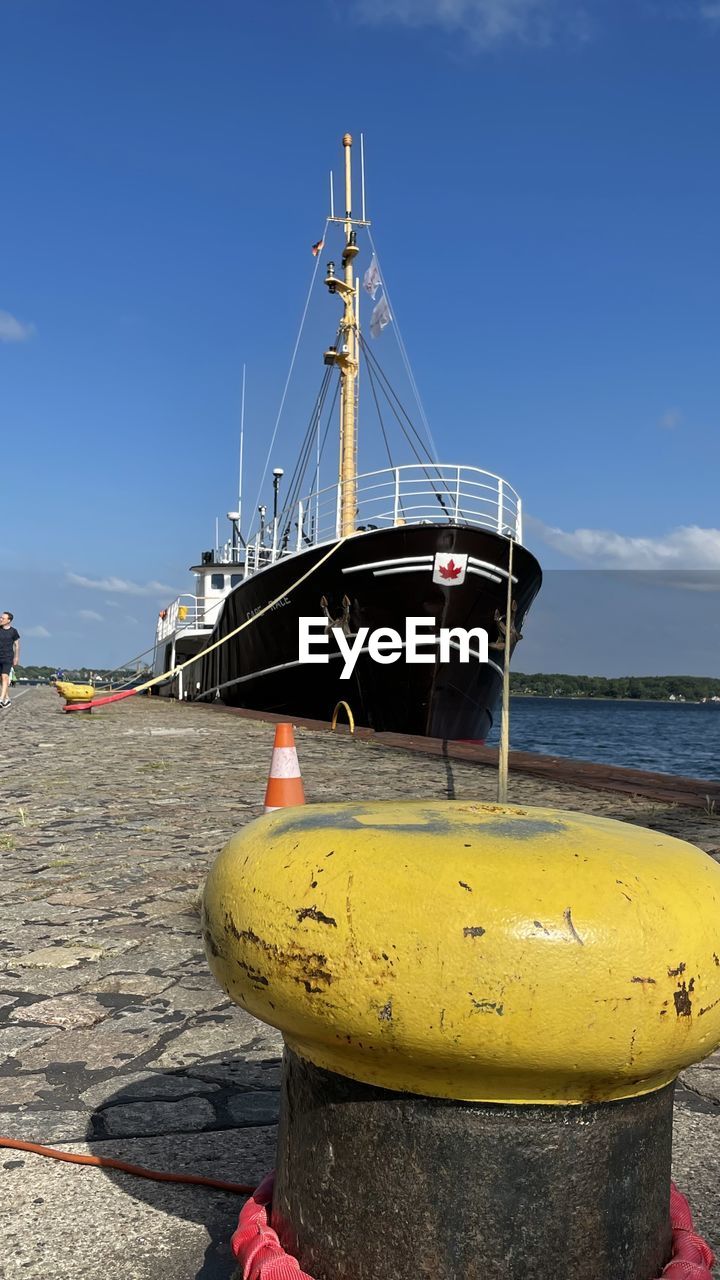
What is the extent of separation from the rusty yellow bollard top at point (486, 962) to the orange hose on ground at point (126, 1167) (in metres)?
0.66

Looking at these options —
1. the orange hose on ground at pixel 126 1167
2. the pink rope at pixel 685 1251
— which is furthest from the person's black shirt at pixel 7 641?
the pink rope at pixel 685 1251

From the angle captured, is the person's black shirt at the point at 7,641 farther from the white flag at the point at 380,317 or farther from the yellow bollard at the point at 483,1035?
the yellow bollard at the point at 483,1035

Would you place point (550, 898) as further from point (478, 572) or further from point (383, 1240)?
point (478, 572)

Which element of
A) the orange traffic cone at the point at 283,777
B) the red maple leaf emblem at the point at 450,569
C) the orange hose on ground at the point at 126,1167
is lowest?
the orange hose on ground at the point at 126,1167

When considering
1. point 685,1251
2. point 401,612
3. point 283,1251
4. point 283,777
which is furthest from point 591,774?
point 283,1251

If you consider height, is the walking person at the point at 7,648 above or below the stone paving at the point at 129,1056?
above

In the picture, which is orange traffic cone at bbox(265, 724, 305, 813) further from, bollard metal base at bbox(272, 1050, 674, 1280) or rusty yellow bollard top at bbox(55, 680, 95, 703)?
rusty yellow bollard top at bbox(55, 680, 95, 703)

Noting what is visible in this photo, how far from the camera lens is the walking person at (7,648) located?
58.1 ft

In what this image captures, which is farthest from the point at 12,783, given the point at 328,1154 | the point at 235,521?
the point at 235,521

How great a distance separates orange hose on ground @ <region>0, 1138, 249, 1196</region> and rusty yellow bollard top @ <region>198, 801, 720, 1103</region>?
2.17ft

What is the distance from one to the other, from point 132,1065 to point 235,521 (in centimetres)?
2789

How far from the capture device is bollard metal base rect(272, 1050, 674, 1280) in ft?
4.23

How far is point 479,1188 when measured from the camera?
129 centimetres

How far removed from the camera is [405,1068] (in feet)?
4.25
